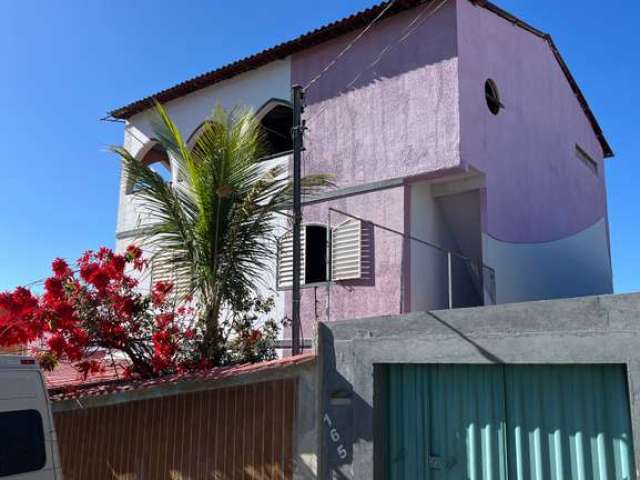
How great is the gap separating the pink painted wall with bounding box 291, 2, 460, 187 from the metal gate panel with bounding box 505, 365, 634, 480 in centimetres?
504

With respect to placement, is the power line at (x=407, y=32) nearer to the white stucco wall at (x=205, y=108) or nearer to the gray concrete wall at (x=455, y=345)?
the white stucco wall at (x=205, y=108)

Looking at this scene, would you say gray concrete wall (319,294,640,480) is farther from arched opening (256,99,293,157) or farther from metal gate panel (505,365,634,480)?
arched opening (256,99,293,157)

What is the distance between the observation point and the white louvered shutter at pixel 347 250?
10539mm

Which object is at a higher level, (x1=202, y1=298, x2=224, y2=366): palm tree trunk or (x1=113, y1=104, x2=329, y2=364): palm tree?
(x1=113, y1=104, x2=329, y2=364): palm tree

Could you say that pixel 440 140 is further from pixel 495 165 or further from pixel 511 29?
pixel 511 29

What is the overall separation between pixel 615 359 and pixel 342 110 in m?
7.53

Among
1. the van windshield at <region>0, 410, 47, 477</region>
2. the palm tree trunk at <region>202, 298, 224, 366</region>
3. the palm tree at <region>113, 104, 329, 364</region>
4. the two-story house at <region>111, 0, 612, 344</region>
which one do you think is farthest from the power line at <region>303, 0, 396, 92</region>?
the van windshield at <region>0, 410, 47, 477</region>

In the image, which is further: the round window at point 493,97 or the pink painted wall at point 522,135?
the round window at point 493,97

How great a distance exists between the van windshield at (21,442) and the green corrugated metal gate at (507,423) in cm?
347

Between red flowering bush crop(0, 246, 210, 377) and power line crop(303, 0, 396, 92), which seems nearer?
red flowering bush crop(0, 246, 210, 377)

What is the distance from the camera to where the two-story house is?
33.9 ft

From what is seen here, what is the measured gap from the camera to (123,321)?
347 inches

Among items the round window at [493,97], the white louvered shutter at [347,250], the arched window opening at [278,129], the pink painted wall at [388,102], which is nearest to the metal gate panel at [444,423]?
the white louvered shutter at [347,250]

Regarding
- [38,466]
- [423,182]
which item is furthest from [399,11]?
[38,466]
